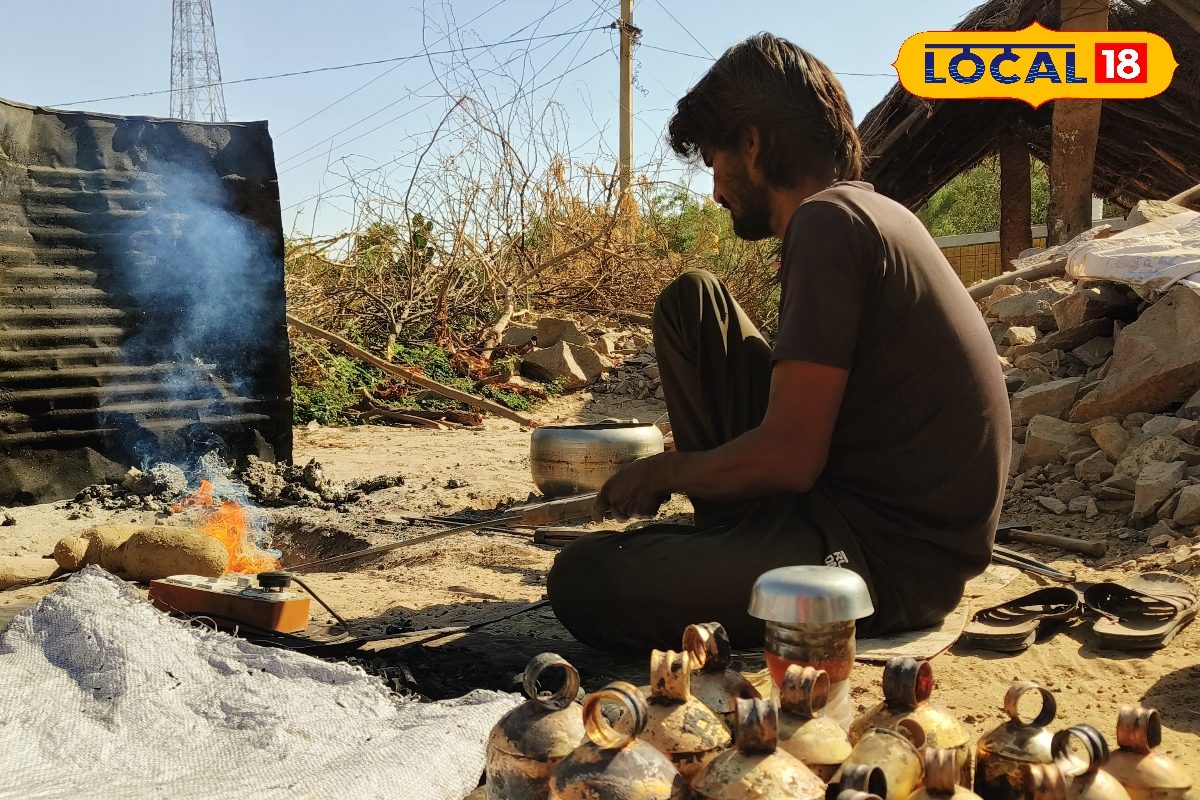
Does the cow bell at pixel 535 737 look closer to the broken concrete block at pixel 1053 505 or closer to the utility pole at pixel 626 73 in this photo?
the broken concrete block at pixel 1053 505

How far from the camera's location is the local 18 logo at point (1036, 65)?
→ 870cm

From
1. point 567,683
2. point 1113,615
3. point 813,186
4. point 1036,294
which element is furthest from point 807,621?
point 1036,294

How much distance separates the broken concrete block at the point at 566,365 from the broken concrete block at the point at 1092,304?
17.2 ft

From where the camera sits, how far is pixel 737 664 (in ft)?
8.66

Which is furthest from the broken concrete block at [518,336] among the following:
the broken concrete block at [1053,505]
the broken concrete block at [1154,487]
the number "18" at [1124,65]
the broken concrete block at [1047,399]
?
the broken concrete block at [1154,487]

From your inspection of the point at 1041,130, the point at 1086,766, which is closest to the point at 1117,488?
the point at 1086,766

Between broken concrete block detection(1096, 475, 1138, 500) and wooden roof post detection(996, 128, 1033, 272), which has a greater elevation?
wooden roof post detection(996, 128, 1033, 272)

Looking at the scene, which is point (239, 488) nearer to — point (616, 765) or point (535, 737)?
point (535, 737)

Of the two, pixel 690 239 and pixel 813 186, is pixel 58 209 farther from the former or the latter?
pixel 690 239

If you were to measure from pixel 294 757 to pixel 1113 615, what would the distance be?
97.3 inches

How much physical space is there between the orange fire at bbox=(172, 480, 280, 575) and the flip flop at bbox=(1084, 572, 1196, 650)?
3051mm

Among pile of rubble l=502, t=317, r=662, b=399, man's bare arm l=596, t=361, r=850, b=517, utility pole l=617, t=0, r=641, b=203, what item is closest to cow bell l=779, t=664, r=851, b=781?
man's bare arm l=596, t=361, r=850, b=517

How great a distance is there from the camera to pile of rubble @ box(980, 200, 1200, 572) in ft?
14.7

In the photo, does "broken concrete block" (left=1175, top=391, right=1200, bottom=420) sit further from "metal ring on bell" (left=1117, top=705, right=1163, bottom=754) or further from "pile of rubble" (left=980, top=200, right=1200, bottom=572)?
"metal ring on bell" (left=1117, top=705, right=1163, bottom=754)
